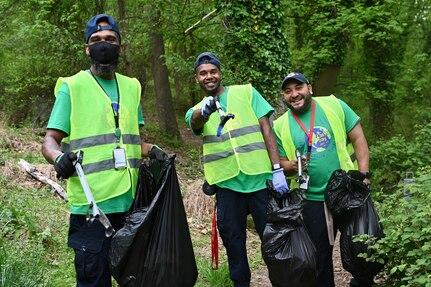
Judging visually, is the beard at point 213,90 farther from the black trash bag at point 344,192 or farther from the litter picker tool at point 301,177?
the black trash bag at point 344,192

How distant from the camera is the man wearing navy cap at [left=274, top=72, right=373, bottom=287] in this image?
3701 millimetres

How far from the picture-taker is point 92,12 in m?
11.9

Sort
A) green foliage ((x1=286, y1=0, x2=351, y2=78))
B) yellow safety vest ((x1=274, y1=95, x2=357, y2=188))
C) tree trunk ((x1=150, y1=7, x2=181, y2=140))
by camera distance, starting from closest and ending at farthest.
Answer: yellow safety vest ((x1=274, y1=95, x2=357, y2=188)) < green foliage ((x1=286, y1=0, x2=351, y2=78)) < tree trunk ((x1=150, y1=7, x2=181, y2=140))

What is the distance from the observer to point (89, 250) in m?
2.81

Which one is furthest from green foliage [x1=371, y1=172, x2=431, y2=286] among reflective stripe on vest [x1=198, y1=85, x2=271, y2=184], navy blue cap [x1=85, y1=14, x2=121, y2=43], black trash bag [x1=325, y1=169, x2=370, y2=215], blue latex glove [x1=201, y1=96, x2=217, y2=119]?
navy blue cap [x1=85, y1=14, x2=121, y2=43]

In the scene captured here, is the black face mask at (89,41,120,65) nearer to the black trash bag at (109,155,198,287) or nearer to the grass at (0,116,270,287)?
the black trash bag at (109,155,198,287)

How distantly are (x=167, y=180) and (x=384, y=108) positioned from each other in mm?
11420

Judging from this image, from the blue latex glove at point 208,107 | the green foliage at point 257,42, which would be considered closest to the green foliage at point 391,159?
the green foliage at point 257,42

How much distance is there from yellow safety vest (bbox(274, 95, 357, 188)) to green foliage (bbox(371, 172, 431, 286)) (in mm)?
470

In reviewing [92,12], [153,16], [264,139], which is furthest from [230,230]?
[92,12]

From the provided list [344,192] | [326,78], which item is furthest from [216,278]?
[326,78]

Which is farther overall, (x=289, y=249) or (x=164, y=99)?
(x=164, y=99)

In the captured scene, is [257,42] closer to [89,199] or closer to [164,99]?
[89,199]

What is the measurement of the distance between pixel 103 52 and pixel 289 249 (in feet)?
5.89
